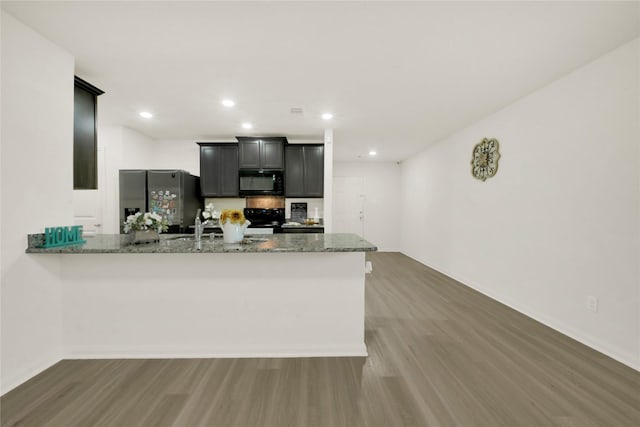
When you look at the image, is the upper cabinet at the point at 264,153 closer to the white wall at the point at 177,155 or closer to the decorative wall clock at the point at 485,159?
the white wall at the point at 177,155

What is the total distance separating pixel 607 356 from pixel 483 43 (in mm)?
2801

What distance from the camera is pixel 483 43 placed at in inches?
83.3

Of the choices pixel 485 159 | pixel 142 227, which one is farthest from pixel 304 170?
pixel 142 227

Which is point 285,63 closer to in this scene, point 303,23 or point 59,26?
point 303,23

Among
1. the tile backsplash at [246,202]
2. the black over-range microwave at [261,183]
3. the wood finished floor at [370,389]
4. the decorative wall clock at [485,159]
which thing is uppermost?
the decorative wall clock at [485,159]

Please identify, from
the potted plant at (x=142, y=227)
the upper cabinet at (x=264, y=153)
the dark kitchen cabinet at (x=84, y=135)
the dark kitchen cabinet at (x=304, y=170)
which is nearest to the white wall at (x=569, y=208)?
the dark kitchen cabinet at (x=304, y=170)

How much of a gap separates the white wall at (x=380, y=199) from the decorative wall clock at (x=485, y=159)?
335cm

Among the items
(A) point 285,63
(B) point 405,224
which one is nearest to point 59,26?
(A) point 285,63

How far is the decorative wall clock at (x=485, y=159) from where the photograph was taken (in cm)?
364

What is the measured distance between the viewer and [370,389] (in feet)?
5.93

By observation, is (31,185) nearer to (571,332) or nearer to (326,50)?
(326,50)

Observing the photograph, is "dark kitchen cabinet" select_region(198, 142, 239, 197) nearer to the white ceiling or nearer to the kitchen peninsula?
the white ceiling

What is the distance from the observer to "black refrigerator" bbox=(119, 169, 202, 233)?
13.9 ft

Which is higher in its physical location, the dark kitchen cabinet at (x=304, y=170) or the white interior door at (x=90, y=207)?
the dark kitchen cabinet at (x=304, y=170)
